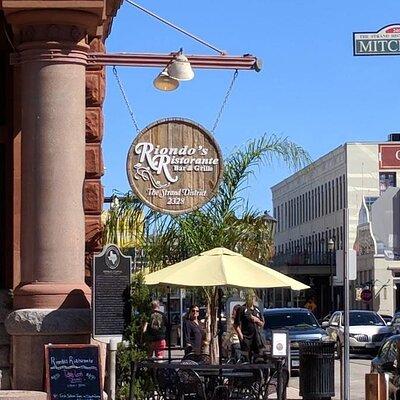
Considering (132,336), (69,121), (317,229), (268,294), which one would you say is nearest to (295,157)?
(132,336)

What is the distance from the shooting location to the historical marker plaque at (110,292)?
1371cm

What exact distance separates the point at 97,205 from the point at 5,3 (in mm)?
2687

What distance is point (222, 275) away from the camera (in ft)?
52.9

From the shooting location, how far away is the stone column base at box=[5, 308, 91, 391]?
13.6 m

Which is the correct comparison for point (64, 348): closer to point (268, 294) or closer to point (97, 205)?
point (97, 205)

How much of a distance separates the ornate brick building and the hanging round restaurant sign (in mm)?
701

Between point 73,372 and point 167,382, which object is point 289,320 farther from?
point 73,372

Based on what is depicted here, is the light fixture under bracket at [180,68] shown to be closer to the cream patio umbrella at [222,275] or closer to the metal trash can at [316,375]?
the cream patio umbrella at [222,275]

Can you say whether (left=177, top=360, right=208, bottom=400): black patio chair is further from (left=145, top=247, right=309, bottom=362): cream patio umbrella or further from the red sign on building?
the red sign on building

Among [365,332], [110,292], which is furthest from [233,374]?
[365,332]

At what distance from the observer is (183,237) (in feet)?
74.3

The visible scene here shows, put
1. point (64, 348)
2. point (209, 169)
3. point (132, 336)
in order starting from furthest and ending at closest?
point (132, 336) < point (209, 169) < point (64, 348)

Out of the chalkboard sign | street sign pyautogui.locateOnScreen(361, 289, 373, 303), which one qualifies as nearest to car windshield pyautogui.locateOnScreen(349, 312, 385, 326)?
street sign pyautogui.locateOnScreen(361, 289, 373, 303)

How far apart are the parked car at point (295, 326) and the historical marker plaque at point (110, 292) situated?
653 inches
